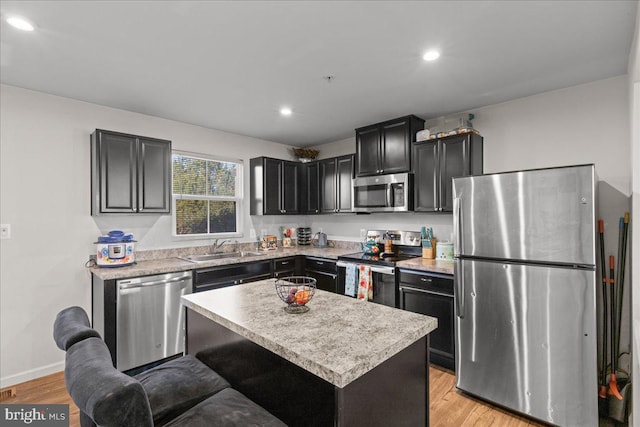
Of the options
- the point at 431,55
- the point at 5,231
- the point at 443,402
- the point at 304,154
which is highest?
the point at 431,55

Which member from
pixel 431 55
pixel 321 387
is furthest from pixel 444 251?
pixel 321 387

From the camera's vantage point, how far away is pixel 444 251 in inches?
133

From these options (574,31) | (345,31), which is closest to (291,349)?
(345,31)

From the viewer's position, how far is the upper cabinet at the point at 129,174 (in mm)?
2975

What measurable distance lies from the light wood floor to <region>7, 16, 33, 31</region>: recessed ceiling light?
2.66 meters

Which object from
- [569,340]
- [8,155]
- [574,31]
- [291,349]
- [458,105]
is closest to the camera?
[291,349]

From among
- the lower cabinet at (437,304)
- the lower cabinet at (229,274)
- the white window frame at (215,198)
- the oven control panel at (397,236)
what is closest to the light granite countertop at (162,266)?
the lower cabinet at (229,274)

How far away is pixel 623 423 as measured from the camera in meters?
2.20

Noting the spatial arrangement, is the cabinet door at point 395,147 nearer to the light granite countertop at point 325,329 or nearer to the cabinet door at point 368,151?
→ the cabinet door at point 368,151

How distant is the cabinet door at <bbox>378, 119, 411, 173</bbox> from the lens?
357 centimetres

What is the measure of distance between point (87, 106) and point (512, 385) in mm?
4513

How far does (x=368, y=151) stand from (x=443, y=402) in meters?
2.74

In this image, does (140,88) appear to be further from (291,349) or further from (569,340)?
(569,340)

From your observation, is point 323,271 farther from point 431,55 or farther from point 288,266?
point 431,55
